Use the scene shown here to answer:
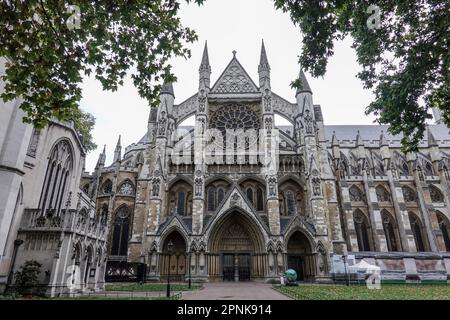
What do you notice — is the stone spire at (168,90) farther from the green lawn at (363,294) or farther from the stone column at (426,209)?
the stone column at (426,209)

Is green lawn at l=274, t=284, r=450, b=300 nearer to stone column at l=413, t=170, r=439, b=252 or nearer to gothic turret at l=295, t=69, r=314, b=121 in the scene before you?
gothic turret at l=295, t=69, r=314, b=121

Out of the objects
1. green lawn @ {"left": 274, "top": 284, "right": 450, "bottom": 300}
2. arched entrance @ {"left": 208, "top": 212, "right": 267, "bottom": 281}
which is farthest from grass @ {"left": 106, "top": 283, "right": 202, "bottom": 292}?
green lawn @ {"left": 274, "top": 284, "right": 450, "bottom": 300}

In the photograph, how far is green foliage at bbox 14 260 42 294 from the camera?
→ 11.0 meters

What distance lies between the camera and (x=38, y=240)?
12539mm

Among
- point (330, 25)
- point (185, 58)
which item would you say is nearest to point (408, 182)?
point (330, 25)

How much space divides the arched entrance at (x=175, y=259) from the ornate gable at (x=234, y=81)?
16606 millimetres

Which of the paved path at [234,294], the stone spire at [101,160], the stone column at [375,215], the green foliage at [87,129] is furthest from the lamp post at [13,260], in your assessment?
the stone column at [375,215]

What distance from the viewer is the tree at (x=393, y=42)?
7.43 meters

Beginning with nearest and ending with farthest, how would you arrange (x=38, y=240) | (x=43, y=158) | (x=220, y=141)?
(x=38, y=240)
(x=43, y=158)
(x=220, y=141)

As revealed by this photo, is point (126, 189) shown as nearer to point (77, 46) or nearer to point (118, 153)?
point (118, 153)

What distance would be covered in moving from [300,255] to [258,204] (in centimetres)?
603

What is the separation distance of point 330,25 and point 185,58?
4.51 metres

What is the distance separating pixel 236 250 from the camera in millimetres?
24516
